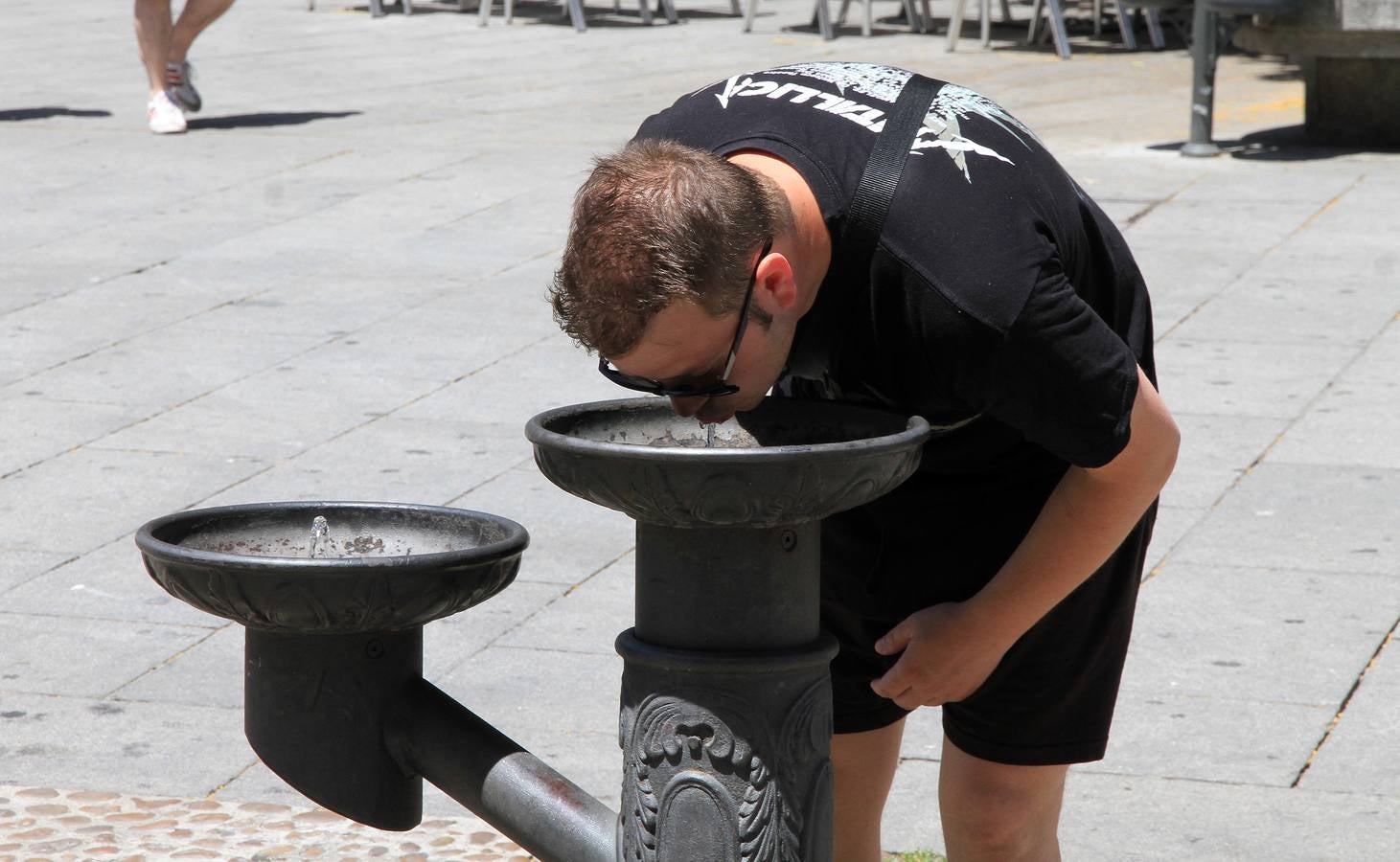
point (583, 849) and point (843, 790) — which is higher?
point (583, 849)

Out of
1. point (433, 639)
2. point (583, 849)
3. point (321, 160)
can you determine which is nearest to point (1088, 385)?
point (583, 849)

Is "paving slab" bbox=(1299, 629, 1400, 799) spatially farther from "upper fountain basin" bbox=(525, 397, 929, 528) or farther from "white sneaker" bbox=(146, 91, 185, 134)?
"white sneaker" bbox=(146, 91, 185, 134)

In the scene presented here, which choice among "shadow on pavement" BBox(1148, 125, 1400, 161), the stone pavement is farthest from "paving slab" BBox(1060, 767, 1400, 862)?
"shadow on pavement" BBox(1148, 125, 1400, 161)

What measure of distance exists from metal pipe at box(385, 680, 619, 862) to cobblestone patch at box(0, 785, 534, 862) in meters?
1.21

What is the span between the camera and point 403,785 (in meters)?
2.16

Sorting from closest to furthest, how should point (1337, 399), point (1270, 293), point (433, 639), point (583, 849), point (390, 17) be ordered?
1. point (583, 849)
2. point (433, 639)
3. point (1337, 399)
4. point (1270, 293)
5. point (390, 17)

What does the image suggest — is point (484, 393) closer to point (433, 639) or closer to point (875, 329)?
point (433, 639)

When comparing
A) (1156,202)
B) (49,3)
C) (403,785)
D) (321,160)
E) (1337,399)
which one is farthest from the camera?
(49,3)

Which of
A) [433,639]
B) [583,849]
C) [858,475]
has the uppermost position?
[858,475]

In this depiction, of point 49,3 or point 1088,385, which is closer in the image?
point 1088,385

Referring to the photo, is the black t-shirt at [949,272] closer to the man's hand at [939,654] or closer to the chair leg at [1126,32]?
the man's hand at [939,654]

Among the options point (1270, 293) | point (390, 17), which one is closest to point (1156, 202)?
point (1270, 293)

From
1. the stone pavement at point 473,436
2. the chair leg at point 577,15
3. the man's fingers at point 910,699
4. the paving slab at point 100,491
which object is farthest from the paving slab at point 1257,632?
the chair leg at point 577,15

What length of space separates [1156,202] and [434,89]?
18.6 ft
